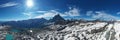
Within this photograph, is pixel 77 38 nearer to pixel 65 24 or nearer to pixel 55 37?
pixel 55 37

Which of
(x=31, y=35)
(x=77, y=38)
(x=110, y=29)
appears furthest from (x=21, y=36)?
(x=110, y=29)

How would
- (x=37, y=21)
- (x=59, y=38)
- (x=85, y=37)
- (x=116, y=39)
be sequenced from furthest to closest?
(x=37, y=21) → (x=59, y=38) → (x=85, y=37) → (x=116, y=39)

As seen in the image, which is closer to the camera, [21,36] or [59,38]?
[59,38]

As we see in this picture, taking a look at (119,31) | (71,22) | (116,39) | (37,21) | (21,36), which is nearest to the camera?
(116,39)

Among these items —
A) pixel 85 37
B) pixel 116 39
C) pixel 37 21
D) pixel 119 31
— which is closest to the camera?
pixel 116 39

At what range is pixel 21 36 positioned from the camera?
8950 centimetres

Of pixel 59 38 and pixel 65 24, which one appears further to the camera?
pixel 65 24

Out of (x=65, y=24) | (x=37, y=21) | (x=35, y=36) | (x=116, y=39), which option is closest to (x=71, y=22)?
(x=65, y=24)

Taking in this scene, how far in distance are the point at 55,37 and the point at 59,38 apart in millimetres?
1712

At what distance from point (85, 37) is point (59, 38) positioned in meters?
9.59

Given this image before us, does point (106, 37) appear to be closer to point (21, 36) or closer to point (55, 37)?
point (55, 37)

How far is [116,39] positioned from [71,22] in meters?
59.6

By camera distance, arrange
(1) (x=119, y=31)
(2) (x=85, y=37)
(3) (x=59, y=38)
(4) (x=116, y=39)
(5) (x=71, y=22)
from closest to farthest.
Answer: (4) (x=116, y=39) → (1) (x=119, y=31) → (2) (x=85, y=37) → (3) (x=59, y=38) → (5) (x=71, y=22)

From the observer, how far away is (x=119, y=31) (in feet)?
210
